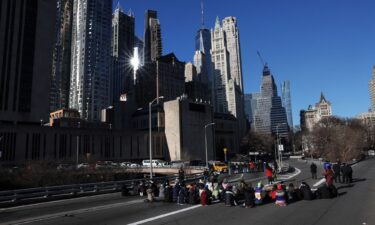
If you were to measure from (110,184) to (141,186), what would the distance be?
13.9ft

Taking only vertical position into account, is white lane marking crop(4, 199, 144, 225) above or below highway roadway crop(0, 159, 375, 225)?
above

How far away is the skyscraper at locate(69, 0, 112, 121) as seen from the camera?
191 metres

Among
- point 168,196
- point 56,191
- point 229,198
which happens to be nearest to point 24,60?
point 56,191

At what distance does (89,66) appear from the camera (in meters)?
192

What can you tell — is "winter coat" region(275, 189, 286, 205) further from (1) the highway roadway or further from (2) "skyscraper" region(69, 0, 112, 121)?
(2) "skyscraper" region(69, 0, 112, 121)

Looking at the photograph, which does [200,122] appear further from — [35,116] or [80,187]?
[80,187]


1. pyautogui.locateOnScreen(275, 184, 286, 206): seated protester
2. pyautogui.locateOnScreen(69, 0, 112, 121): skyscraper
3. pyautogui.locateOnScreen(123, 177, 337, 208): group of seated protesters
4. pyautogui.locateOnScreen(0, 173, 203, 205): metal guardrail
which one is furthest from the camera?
pyautogui.locateOnScreen(69, 0, 112, 121): skyscraper

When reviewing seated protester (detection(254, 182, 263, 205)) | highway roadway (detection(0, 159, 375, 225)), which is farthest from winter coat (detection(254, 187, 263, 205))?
highway roadway (detection(0, 159, 375, 225))

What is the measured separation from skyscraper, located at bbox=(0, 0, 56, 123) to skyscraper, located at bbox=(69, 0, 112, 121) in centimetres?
8034

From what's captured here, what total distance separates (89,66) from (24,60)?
292ft

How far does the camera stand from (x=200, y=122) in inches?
5059

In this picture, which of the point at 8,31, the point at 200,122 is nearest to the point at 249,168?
the point at 200,122

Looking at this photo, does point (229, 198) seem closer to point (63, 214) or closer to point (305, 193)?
point (305, 193)

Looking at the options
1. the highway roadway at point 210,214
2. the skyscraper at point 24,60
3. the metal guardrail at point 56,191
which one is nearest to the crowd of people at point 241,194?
the highway roadway at point 210,214
